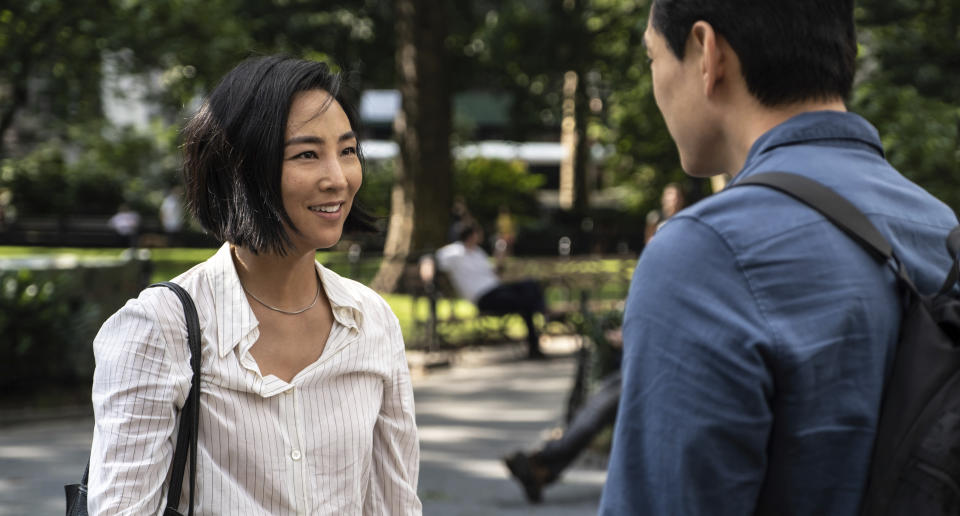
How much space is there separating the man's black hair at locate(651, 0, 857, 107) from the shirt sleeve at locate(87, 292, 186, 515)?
114cm

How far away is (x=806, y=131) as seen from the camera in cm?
158

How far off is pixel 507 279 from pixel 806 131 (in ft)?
42.9

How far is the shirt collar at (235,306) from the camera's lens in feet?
7.45

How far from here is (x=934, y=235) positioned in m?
1.57

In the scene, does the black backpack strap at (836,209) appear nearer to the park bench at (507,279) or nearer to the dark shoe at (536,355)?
the park bench at (507,279)

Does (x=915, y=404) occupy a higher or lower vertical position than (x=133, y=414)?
higher

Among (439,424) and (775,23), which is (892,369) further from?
(439,424)

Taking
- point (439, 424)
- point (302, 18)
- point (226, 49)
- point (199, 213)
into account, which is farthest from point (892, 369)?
point (302, 18)

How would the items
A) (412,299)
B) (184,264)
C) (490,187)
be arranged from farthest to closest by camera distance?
1. (490,187)
2. (184,264)
3. (412,299)

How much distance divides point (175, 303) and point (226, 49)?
14.7 meters

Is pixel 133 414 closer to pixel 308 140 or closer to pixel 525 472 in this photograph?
pixel 308 140

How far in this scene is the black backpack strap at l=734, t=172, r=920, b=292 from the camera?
144 centimetres

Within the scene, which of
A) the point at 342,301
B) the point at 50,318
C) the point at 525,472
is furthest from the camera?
the point at 50,318

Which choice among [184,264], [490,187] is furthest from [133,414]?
[490,187]
